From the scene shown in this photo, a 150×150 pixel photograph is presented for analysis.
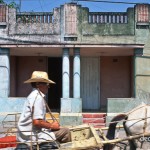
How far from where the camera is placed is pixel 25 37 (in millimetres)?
14391

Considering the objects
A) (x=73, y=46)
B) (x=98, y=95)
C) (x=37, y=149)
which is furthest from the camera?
(x=98, y=95)

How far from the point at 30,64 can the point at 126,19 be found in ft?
16.9

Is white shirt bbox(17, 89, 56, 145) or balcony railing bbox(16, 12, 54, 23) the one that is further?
balcony railing bbox(16, 12, 54, 23)

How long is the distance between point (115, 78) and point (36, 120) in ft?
39.0

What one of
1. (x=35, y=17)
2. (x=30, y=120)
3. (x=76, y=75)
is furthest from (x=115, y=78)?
(x=30, y=120)

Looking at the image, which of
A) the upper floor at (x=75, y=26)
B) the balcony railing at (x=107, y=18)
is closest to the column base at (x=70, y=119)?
the upper floor at (x=75, y=26)

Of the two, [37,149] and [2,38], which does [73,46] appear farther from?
[37,149]

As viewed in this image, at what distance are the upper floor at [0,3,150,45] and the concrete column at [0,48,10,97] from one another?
1.47ft

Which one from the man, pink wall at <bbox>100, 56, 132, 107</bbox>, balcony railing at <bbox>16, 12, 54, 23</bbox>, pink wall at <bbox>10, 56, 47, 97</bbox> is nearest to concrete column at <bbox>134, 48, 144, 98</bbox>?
pink wall at <bbox>100, 56, 132, 107</bbox>

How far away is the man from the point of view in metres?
5.08

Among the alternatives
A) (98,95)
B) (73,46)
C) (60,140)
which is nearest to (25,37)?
(73,46)

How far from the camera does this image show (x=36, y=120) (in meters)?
5.05

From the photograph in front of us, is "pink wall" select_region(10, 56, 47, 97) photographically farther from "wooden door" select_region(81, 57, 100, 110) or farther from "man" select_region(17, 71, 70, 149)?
"man" select_region(17, 71, 70, 149)

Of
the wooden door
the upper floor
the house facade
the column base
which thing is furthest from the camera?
the wooden door
